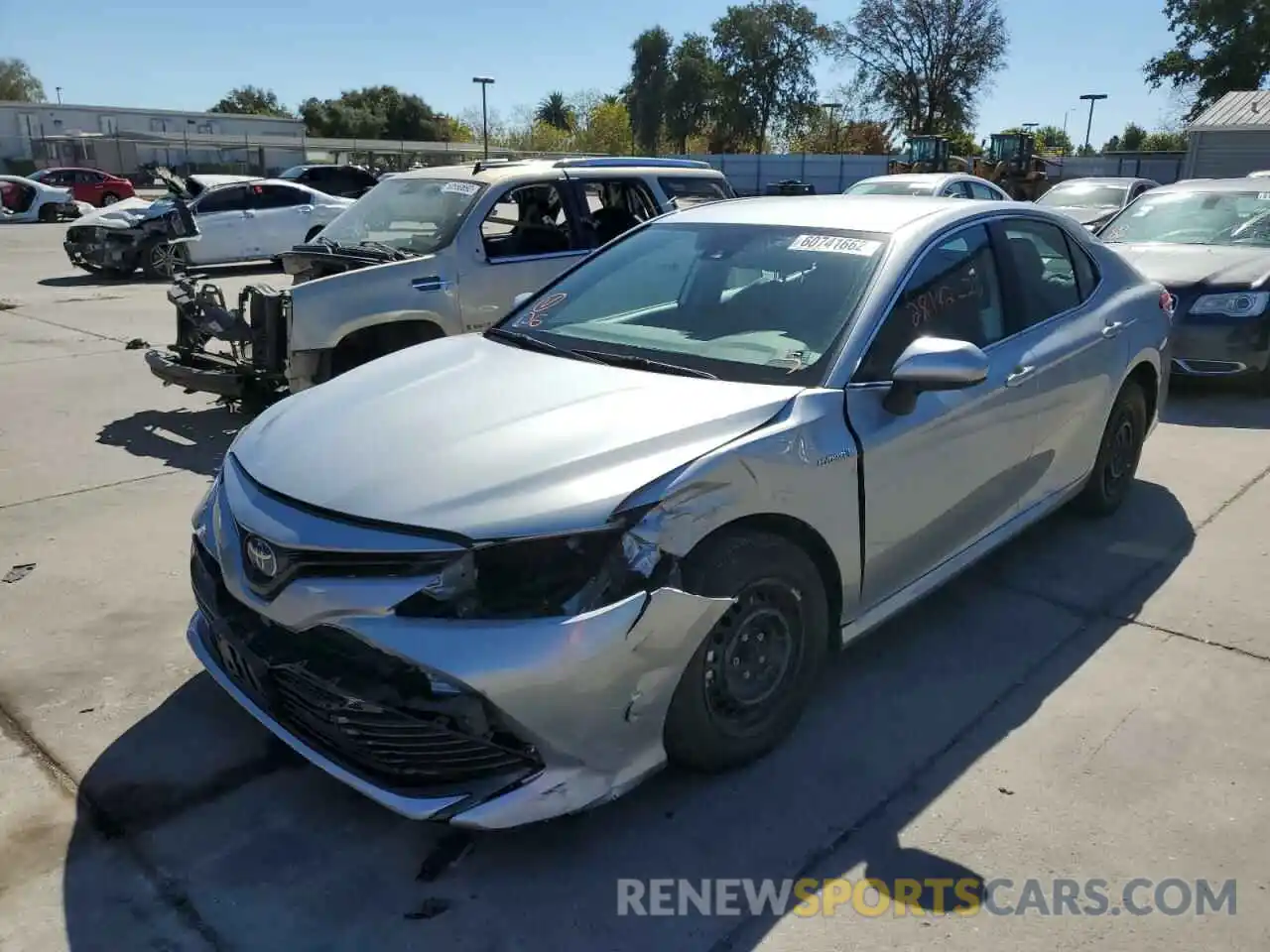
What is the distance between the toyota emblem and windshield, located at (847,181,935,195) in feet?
31.8

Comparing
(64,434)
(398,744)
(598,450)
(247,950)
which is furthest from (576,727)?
(64,434)

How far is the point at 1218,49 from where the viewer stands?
1813 inches

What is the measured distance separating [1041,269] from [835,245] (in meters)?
1.24

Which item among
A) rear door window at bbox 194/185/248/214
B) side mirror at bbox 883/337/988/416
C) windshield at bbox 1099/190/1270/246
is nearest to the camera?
side mirror at bbox 883/337/988/416

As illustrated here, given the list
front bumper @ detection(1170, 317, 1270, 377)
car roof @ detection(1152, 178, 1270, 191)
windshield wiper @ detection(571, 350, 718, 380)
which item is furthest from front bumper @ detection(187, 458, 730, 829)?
car roof @ detection(1152, 178, 1270, 191)

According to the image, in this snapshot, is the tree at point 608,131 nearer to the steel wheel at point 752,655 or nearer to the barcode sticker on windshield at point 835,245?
the barcode sticker on windshield at point 835,245

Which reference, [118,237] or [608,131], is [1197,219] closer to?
[118,237]

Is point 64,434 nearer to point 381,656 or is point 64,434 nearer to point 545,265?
point 545,265

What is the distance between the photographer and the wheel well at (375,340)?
646cm

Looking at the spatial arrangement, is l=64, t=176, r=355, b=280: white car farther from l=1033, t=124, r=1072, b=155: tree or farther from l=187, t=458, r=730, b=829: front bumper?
l=1033, t=124, r=1072, b=155: tree

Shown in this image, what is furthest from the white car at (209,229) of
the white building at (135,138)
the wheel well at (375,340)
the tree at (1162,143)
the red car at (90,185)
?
the tree at (1162,143)

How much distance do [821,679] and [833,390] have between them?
3.67 ft

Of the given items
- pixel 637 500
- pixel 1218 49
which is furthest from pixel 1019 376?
pixel 1218 49

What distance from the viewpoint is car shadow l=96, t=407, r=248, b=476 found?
20.6 ft
